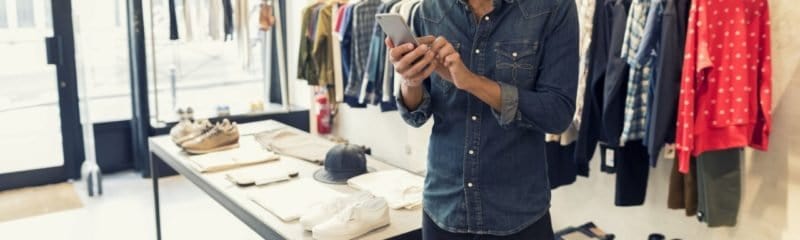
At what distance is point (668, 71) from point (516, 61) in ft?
4.35

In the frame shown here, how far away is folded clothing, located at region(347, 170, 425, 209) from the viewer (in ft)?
6.78

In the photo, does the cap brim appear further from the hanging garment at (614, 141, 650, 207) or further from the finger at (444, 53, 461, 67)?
the finger at (444, 53, 461, 67)

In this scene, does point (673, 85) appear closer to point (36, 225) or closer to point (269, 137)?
point (269, 137)

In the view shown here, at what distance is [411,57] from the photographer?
49.0 inches

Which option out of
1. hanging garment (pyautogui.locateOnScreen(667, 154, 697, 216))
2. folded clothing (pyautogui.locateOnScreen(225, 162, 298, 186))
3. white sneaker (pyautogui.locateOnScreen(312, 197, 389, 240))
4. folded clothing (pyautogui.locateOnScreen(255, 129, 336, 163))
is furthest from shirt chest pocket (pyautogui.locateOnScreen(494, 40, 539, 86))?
hanging garment (pyautogui.locateOnScreen(667, 154, 697, 216))

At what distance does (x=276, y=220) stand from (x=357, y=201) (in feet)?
0.85

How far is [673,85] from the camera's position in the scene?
8.01ft

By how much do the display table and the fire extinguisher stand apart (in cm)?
231

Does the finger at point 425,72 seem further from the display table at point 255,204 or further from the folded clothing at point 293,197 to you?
the folded clothing at point 293,197

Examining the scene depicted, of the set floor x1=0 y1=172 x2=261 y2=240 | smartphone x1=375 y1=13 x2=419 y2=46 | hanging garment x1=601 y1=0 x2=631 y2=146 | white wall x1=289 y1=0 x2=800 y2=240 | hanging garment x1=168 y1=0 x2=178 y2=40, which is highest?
hanging garment x1=168 y1=0 x2=178 y2=40

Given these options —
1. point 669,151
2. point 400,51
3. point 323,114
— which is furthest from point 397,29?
point 323,114

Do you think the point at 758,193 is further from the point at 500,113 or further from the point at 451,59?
the point at 451,59

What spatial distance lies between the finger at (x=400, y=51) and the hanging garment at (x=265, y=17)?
410cm

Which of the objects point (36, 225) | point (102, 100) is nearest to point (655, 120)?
point (36, 225)
